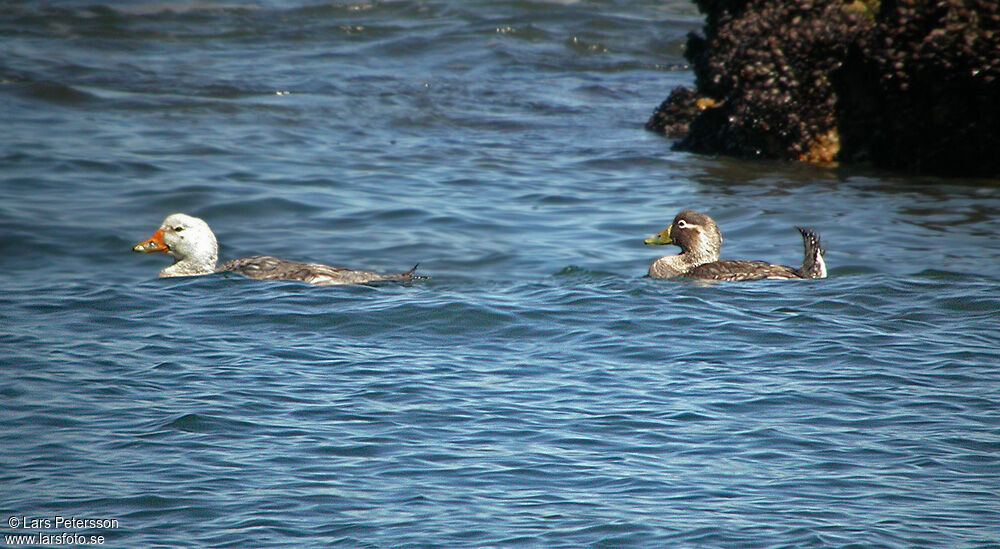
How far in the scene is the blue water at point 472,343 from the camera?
6.28 m

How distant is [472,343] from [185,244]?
14.1 ft

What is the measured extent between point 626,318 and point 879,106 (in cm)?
912

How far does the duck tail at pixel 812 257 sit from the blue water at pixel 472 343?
0.45 feet

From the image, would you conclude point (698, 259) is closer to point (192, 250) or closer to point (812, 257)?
point (812, 257)

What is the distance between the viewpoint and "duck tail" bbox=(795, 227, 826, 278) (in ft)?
35.7

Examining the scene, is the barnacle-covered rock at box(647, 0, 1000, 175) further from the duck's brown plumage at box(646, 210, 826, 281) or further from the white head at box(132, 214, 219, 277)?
the white head at box(132, 214, 219, 277)

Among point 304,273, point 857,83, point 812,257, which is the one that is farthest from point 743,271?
point 857,83

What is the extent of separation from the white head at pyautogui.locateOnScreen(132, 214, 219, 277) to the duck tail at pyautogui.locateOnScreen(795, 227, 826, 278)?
20.2 ft

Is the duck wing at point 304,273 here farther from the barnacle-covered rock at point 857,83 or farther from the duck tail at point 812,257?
the barnacle-covered rock at point 857,83

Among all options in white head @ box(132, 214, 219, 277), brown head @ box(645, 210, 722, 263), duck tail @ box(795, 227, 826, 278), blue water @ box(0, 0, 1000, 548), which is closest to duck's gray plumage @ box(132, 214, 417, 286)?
white head @ box(132, 214, 219, 277)

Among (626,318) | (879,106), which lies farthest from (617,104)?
(626,318)

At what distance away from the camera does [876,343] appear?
9312 mm

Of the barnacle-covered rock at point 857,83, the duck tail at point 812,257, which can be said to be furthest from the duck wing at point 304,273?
the barnacle-covered rock at point 857,83

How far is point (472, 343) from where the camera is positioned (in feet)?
31.1
